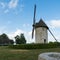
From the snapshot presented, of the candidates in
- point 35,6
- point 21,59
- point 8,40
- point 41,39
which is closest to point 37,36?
point 41,39

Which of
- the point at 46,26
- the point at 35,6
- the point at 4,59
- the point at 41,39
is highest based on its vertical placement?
the point at 35,6

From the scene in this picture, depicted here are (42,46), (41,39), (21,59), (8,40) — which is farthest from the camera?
(8,40)

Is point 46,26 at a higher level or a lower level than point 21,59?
higher

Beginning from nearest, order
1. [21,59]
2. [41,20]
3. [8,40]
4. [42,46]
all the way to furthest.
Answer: [21,59] < [42,46] < [41,20] < [8,40]

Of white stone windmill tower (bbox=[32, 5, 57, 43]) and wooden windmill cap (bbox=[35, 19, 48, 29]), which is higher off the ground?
wooden windmill cap (bbox=[35, 19, 48, 29])

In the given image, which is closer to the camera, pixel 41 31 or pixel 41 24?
pixel 41 31

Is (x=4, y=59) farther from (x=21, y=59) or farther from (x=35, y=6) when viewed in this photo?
(x=35, y=6)

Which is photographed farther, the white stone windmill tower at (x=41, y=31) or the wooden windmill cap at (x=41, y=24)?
the wooden windmill cap at (x=41, y=24)

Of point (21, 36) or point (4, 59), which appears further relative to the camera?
point (21, 36)

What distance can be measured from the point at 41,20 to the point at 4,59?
103 feet

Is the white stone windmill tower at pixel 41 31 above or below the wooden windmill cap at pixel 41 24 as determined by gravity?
below

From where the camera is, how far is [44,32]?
4703 centimetres

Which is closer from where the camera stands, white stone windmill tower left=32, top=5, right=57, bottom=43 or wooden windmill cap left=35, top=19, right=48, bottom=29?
white stone windmill tower left=32, top=5, right=57, bottom=43

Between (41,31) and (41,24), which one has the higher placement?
(41,24)
